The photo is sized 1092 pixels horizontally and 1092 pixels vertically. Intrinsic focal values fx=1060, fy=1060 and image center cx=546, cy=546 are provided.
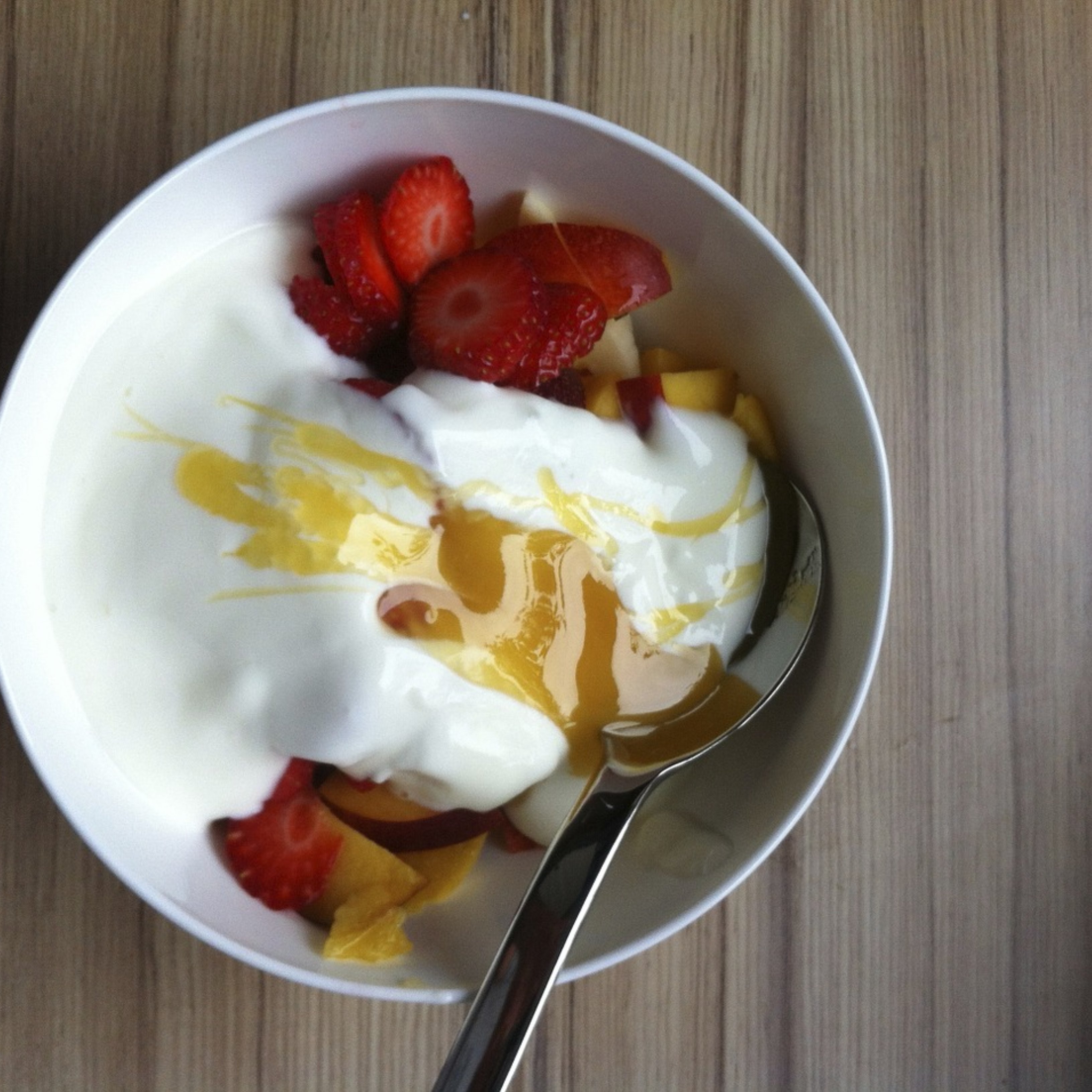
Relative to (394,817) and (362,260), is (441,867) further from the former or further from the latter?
(362,260)

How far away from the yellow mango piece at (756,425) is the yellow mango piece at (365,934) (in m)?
0.50

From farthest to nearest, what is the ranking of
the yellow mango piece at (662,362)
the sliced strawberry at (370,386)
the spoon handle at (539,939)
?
the yellow mango piece at (662,362) < the sliced strawberry at (370,386) < the spoon handle at (539,939)

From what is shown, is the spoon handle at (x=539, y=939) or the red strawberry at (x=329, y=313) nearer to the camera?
the spoon handle at (x=539, y=939)

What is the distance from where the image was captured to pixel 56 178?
941 mm

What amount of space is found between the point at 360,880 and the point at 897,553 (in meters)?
0.58

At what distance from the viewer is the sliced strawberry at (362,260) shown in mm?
853

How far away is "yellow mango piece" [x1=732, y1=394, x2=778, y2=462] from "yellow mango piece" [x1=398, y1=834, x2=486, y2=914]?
421mm

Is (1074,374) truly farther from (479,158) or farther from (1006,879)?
(479,158)

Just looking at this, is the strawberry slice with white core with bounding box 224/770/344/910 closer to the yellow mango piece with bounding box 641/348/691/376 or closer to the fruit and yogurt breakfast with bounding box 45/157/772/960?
the fruit and yogurt breakfast with bounding box 45/157/772/960

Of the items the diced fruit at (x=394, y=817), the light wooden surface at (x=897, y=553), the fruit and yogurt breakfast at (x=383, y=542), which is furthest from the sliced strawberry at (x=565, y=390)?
the diced fruit at (x=394, y=817)

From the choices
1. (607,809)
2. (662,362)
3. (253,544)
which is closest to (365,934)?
(607,809)

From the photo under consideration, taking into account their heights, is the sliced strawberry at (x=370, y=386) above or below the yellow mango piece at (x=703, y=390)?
below

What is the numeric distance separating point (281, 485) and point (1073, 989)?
909 mm

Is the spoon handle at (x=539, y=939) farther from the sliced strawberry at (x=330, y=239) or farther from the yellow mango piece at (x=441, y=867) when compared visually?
the sliced strawberry at (x=330, y=239)
